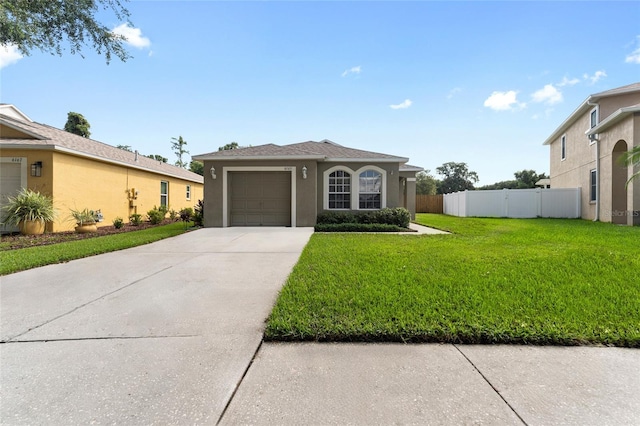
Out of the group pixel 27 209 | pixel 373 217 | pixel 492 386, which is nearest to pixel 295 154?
Result: pixel 373 217

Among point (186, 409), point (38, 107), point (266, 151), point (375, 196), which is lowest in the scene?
point (186, 409)

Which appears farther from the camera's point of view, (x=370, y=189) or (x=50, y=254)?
(x=370, y=189)

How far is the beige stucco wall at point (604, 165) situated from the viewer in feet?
35.8

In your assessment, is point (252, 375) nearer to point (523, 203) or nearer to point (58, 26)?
point (58, 26)

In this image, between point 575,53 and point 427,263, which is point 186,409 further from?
point 575,53

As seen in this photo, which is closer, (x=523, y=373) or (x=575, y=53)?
A: (x=523, y=373)

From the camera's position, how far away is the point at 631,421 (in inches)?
66.0

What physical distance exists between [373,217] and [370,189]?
1461 millimetres

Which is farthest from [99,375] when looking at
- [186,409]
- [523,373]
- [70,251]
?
[70,251]

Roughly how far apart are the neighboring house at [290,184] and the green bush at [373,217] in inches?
18.8

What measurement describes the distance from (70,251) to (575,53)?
55.5 ft

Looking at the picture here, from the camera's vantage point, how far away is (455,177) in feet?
178

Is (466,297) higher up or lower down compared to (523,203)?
lower down

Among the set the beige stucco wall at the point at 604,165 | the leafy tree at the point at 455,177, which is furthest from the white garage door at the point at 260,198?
the leafy tree at the point at 455,177
